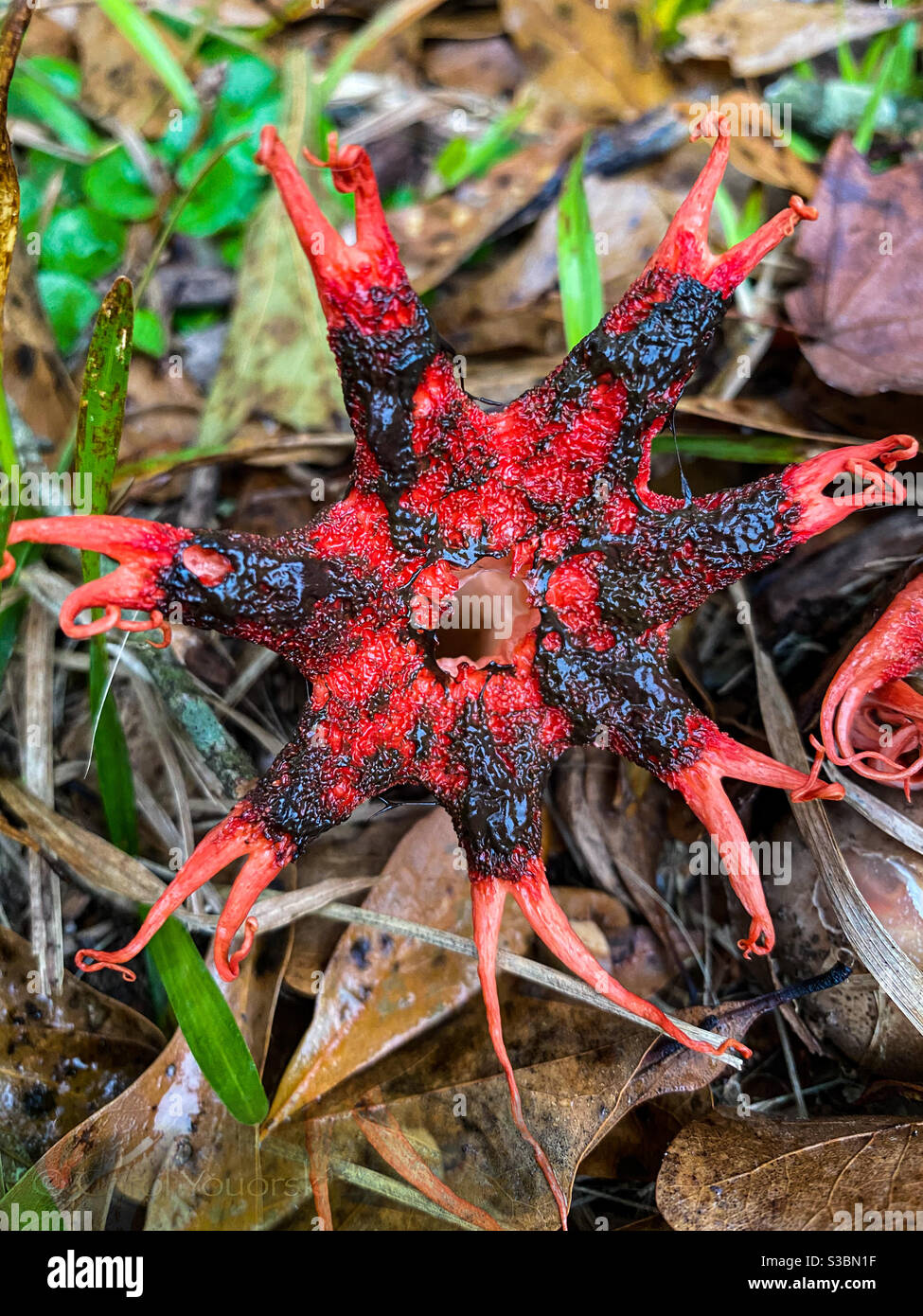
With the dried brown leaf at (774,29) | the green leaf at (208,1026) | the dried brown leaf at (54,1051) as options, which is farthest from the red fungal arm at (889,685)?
the dried brown leaf at (774,29)

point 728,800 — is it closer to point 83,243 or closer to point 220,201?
point 220,201

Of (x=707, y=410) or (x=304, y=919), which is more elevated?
(x=707, y=410)

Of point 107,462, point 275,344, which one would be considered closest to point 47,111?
point 275,344

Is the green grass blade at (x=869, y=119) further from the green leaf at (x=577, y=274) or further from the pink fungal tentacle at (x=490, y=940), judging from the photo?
the pink fungal tentacle at (x=490, y=940)

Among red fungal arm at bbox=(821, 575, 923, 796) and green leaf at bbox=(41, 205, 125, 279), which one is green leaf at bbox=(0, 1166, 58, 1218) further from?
green leaf at bbox=(41, 205, 125, 279)

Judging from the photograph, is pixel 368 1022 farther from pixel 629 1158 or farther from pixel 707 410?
pixel 707 410

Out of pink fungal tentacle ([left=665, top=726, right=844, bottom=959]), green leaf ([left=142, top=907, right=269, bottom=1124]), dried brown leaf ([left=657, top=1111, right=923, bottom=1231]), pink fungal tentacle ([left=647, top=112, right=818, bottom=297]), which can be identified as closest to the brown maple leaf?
pink fungal tentacle ([left=647, top=112, right=818, bottom=297])
